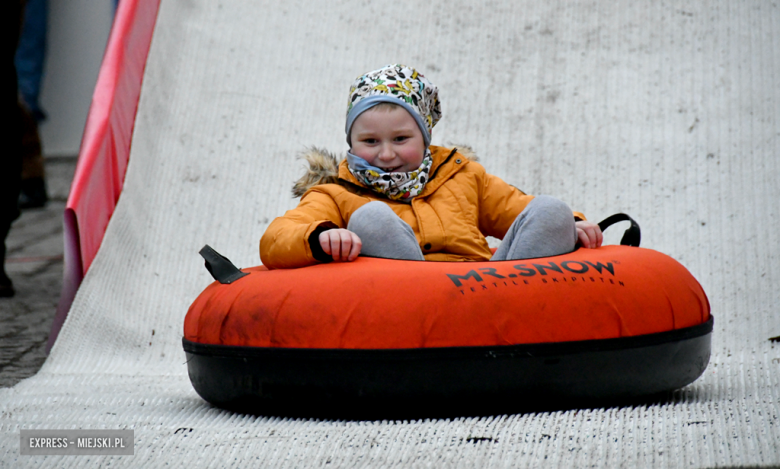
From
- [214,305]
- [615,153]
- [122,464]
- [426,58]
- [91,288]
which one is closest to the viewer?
[122,464]

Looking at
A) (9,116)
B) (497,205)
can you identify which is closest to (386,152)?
(497,205)

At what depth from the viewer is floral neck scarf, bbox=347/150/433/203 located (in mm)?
1968

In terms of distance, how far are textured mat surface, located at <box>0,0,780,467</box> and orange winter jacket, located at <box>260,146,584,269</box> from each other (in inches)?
20.9

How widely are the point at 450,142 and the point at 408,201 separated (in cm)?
115

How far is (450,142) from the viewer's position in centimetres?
311

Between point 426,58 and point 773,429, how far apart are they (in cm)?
244

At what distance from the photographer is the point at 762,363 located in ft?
6.72

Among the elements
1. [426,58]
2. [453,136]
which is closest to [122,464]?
[453,136]

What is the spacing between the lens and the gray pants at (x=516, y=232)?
67.1 inches

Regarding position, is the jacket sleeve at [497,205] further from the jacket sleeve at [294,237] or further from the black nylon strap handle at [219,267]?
the black nylon strap handle at [219,267]

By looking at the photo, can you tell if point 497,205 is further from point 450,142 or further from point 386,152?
point 450,142

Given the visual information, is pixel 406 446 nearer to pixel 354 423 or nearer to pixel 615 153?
pixel 354 423

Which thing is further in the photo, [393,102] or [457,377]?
[393,102]

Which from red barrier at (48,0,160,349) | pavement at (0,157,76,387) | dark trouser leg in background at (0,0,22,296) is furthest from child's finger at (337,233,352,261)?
dark trouser leg in background at (0,0,22,296)
